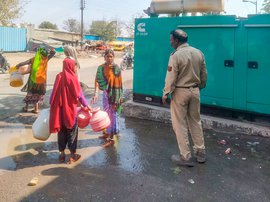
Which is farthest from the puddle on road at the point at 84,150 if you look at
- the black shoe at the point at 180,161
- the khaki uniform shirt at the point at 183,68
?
the khaki uniform shirt at the point at 183,68

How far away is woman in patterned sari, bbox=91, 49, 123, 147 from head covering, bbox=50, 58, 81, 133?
0.91 metres

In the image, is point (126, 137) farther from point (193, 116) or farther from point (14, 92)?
point (14, 92)

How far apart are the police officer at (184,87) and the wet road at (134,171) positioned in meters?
0.32

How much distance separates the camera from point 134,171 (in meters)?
4.33

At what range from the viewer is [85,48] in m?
41.4

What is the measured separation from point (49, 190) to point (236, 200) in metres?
2.10

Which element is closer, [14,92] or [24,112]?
[24,112]

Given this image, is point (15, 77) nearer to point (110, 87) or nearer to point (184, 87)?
point (110, 87)

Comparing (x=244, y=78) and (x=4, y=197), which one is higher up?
(x=244, y=78)

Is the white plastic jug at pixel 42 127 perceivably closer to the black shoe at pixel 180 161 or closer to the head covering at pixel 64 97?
the head covering at pixel 64 97

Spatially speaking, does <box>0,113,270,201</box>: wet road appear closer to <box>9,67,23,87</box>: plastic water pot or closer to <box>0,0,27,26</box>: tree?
<box>9,67,23,87</box>: plastic water pot

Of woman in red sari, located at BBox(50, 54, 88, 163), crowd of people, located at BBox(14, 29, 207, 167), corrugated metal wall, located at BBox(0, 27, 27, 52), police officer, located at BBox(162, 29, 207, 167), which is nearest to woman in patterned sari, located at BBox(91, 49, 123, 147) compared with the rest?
crowd of people, located at BBox(14, 29, 207, 167)

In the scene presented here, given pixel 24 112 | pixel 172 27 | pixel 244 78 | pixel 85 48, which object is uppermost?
pixel 85 48

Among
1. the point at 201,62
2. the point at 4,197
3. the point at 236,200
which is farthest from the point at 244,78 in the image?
the point at 4,197
